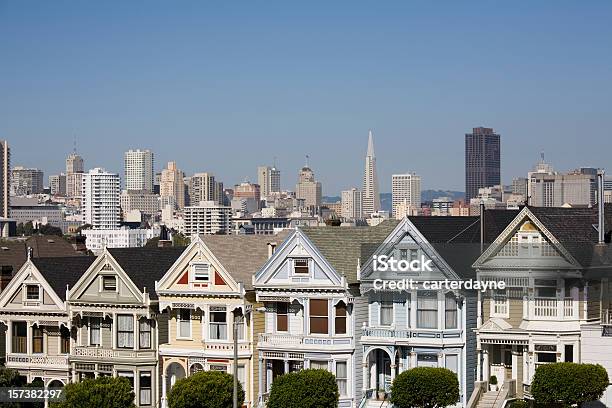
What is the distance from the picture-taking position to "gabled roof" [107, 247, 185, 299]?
177ft

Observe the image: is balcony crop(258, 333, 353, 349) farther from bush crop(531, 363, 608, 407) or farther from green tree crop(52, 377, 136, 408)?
bush crop(531, 363, 608, 407)

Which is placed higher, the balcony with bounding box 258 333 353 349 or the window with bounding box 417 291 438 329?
the window with bounding box 417 291 438 329

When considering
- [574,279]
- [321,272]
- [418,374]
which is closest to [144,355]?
[321,272]

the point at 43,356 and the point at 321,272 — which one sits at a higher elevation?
the point at 321,272

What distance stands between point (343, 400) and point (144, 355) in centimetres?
801

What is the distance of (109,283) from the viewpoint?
54.2 metres

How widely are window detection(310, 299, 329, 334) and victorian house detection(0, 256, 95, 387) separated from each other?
1006 centimetres

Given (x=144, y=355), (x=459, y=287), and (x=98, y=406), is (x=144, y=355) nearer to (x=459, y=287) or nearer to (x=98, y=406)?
(x=98, y=406)

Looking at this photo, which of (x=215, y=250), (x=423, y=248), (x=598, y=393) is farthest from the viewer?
(x=215, y=250)

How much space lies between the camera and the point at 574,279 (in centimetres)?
4638

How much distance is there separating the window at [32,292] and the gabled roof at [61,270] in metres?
0.61

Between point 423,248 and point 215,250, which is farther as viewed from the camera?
point 215,250

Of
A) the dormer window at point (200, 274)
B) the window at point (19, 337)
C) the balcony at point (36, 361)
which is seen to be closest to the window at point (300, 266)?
the dormer window at point (200, 274)

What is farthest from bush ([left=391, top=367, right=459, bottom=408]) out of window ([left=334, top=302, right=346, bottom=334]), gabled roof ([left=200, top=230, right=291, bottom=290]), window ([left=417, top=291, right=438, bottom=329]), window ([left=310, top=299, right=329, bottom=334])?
gabled roof ([left=200, top=230, right=291, bottom=290])
